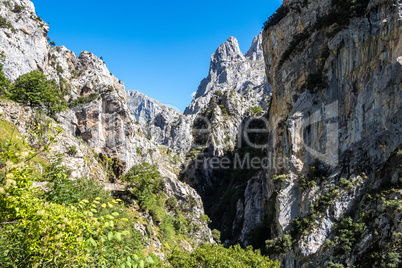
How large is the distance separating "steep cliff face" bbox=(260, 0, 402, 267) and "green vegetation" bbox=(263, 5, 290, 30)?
426 cm

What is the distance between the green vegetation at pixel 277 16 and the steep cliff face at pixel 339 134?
168 inches

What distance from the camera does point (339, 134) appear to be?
33.5 metres

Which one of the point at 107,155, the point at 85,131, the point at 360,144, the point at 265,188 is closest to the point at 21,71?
the point at 85,131

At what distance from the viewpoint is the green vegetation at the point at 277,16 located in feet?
154

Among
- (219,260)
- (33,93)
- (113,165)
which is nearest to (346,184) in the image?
(219,260)

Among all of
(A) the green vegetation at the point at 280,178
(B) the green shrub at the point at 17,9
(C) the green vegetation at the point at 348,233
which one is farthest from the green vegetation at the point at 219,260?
(B) the green shrub at the point at 17,9

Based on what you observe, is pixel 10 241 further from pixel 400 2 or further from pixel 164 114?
pixel 164 114

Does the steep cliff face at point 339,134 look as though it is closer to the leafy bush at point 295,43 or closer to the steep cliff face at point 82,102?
the leafy bush at point 295,43

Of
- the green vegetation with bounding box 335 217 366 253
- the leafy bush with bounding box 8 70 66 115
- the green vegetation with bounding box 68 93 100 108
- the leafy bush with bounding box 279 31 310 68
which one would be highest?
the leafy bush with bounding box 279 31 310 68

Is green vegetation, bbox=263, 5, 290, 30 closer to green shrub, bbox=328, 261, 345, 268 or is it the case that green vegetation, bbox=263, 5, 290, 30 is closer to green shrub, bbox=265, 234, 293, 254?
green shrub, bbox=265, 234, 293, 254

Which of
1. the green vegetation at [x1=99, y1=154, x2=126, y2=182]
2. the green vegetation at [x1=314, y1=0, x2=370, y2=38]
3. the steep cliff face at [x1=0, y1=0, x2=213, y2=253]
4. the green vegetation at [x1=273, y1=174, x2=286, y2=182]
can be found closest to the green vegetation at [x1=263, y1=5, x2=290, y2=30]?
the green vegetation at [x1=314, y1=0, x2=370, y2=38]

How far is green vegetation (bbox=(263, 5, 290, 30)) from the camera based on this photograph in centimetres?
4694

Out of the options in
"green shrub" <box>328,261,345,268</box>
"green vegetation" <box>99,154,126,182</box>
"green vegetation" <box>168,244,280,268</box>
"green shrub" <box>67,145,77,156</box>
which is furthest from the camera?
"green vegetation" <box>99,154,126,182</box>

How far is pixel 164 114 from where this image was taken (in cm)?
15100
